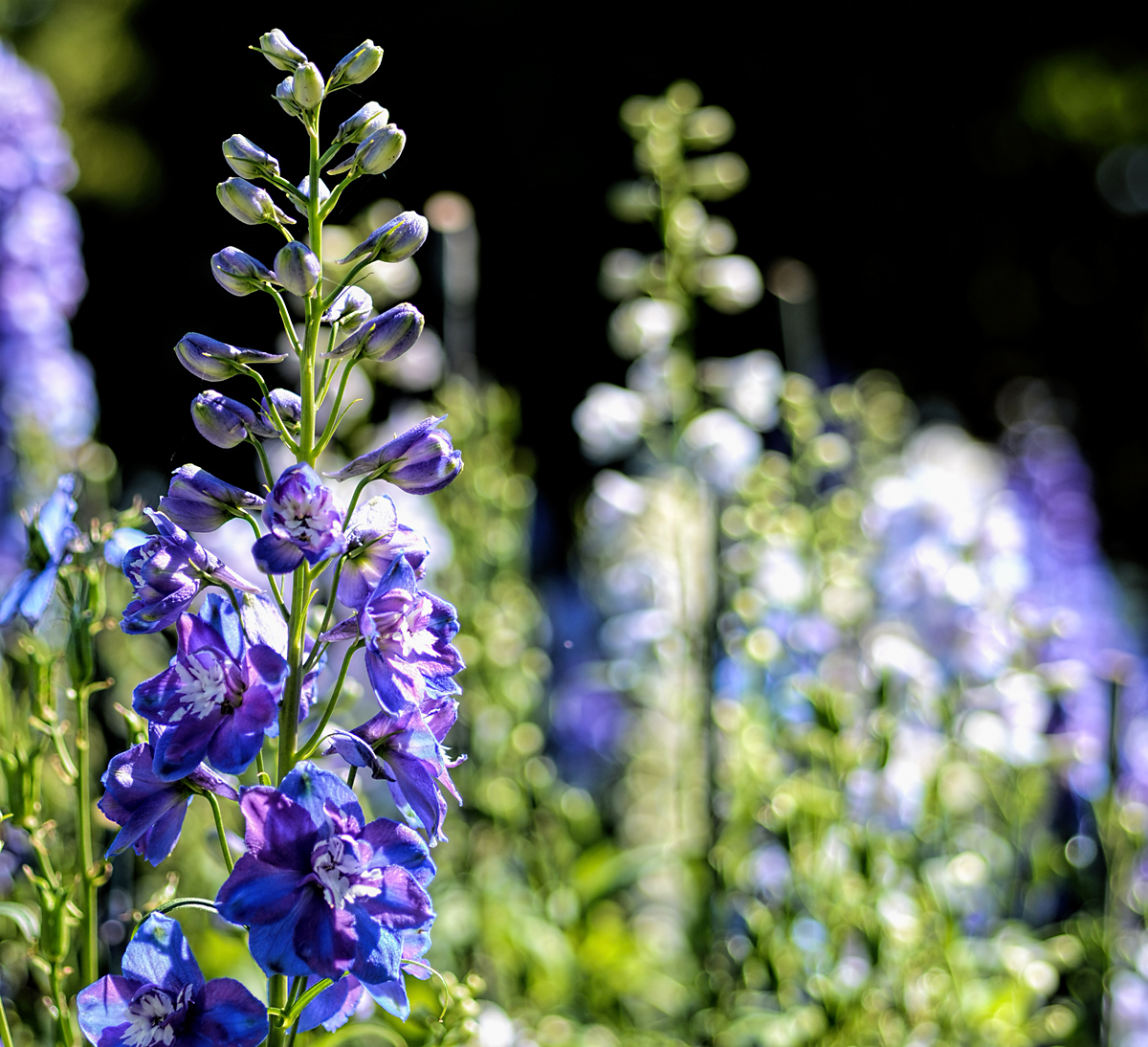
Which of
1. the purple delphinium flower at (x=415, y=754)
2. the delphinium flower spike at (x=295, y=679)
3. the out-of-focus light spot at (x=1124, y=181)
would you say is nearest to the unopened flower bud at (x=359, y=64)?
the delphinium flower spike at (x=295, y=679)

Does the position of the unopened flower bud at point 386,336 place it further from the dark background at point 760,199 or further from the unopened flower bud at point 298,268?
the dark background at point 760,199

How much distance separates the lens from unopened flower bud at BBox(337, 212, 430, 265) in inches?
30.3

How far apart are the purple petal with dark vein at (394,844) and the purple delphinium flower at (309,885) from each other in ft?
0.04

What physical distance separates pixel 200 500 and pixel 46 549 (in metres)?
0.22

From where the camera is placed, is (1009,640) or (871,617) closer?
(1009,640)

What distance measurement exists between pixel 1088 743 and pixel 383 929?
4.57 ft

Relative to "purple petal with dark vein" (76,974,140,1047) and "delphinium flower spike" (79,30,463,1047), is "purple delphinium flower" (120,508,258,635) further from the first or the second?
"purple petal with dark vein" (76,974,140,1047)

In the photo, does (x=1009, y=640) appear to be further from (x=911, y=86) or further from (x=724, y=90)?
(x=911, y=86)

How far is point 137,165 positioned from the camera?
6.38 metres

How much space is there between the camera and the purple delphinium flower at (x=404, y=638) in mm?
719

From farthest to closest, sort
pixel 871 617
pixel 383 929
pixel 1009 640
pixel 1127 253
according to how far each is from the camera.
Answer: pixel 1127 253 → pixel 871 617 → pixel 1009 640 → pixel 383 929

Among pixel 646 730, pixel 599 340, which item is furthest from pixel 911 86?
pixel 646 730

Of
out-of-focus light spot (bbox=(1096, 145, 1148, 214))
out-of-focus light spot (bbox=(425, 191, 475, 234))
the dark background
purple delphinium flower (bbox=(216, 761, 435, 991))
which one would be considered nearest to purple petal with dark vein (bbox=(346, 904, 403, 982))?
purple delphinium flower (bbox=(216, 761, 435, 991))

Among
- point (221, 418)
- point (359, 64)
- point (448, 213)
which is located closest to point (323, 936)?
point (221, 418)
